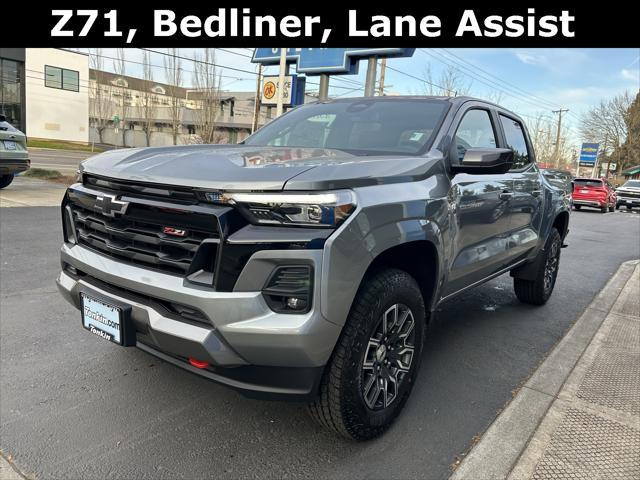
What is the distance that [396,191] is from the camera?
246 cm

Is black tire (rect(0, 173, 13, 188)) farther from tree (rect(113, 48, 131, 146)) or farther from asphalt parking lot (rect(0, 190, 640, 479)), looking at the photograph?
tree (rect(113, 48, 131, 146))

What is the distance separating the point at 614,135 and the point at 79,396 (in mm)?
66210

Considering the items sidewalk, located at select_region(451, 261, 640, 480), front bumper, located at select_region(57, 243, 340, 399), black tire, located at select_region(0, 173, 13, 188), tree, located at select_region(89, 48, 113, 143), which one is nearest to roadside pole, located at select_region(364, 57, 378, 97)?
black tire, located at select_region(0, 173, 13, 188)

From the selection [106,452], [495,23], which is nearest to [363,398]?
[106,452]

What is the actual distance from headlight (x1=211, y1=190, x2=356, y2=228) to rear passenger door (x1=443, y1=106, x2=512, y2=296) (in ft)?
3.77

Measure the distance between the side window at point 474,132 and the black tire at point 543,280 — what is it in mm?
1638

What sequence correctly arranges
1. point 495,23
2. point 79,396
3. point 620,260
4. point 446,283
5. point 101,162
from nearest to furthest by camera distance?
point 101,162
point 79,396
point 446,283
point 620,260
point 495,23

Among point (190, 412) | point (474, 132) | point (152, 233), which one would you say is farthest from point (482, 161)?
point (190, 412)

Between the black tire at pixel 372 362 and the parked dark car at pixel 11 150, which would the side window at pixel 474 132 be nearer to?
the black tire at pixel 372 362

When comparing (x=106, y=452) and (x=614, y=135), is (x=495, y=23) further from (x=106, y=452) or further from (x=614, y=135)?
(x=614, y=135)

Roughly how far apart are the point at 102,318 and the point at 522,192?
3.34 meters

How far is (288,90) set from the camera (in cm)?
2005

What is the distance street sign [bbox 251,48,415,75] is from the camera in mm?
14930

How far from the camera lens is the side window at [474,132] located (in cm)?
330
